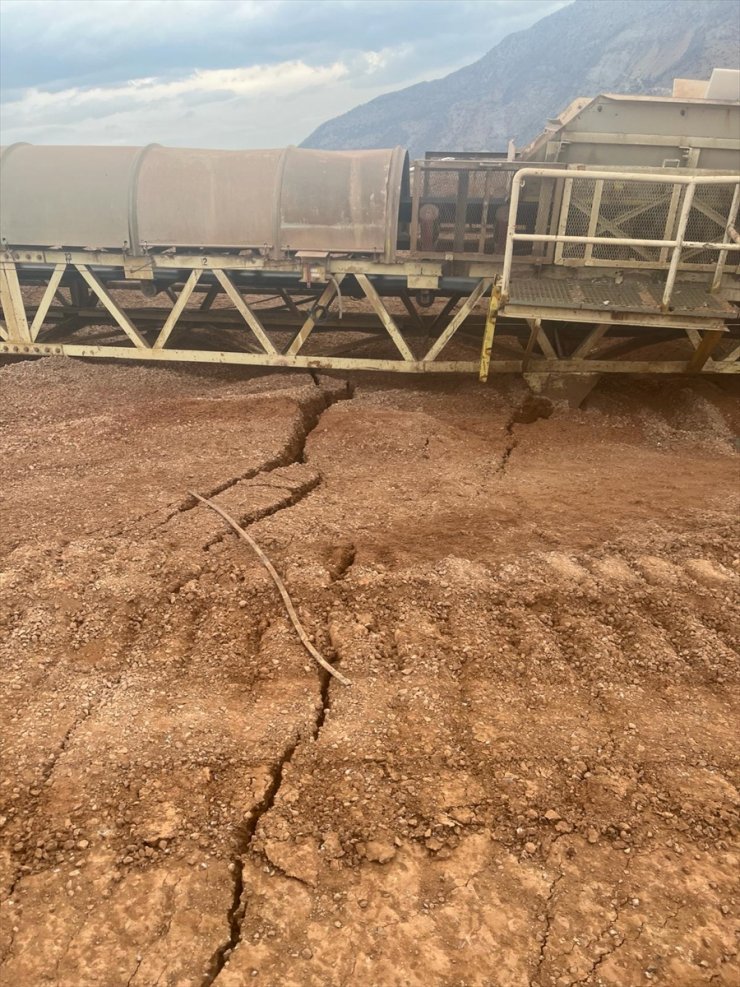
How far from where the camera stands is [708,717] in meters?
3.27

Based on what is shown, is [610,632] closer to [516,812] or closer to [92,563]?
[516,812]

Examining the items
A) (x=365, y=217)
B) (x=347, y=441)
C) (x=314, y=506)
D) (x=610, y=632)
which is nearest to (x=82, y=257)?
(x=365, y=217)

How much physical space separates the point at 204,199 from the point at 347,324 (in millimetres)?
2431

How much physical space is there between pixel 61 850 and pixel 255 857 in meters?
0.81

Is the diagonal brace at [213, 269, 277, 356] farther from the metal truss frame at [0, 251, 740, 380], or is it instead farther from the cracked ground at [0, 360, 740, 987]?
the cracked ground at [0, 360, 740, 987]

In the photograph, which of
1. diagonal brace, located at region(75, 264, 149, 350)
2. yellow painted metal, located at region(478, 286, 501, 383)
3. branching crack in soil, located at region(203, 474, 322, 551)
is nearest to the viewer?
branching crack in soil, located at region(203, 474, 322, 551)

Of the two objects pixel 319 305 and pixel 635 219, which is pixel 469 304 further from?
pixel 635 219

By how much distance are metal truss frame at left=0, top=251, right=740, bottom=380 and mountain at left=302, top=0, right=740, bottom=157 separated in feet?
260

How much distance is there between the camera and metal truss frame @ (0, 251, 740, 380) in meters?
7.12

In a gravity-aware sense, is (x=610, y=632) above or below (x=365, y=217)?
below

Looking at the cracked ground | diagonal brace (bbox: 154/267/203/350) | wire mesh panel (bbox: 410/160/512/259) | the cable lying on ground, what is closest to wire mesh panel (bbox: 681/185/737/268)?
wire mesh panel (bbox: 410/160/512/259)

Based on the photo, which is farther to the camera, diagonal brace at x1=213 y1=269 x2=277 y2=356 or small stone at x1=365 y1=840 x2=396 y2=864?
diagonal brace at x1=213 y1=269 x2=277 y2=356

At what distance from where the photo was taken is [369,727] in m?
3.17

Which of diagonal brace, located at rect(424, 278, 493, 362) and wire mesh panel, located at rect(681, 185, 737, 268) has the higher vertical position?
wire mesh panel, located at rect(681, 185, 737, 268)
